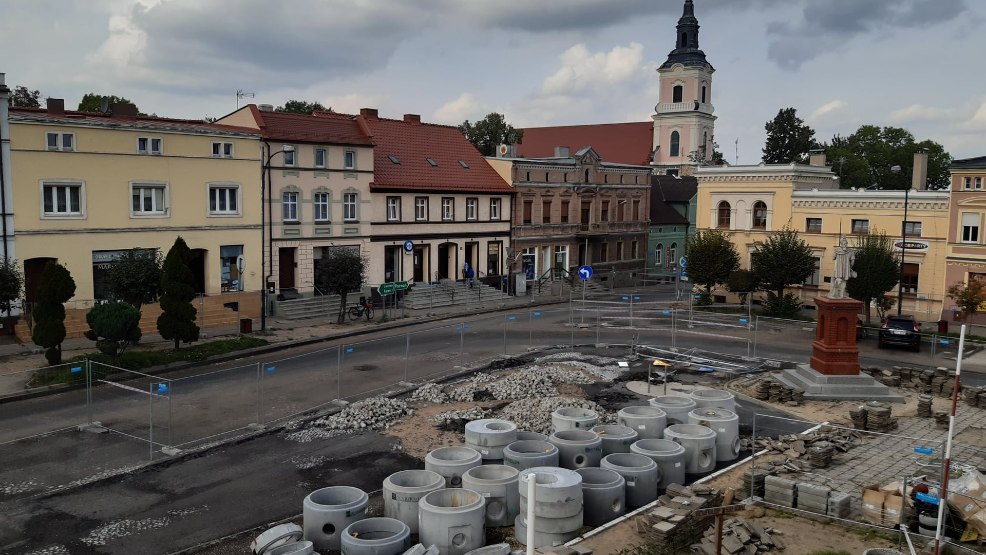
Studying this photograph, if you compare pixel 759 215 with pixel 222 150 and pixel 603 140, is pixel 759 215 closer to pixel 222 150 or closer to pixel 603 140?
pixel 222 150

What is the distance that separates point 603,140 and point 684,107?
33.4ft

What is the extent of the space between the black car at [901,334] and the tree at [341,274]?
77.4 feet

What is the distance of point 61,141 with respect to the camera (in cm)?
3034

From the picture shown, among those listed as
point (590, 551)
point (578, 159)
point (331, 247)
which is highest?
point (578, 159)

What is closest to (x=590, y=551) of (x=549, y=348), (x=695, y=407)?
(x=695, y=407)

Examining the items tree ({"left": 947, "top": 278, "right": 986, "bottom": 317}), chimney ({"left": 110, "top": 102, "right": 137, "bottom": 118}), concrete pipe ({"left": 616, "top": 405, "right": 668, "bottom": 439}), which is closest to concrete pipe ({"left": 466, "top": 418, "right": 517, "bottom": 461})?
concrete pipe ({"left": 616, "top": 405, "right": 668, "bottom": 439})

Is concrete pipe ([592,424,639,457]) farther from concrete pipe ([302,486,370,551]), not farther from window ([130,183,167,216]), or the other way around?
window ([130,183,167,216])

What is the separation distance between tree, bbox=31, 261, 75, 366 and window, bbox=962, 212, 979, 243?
40.4 m

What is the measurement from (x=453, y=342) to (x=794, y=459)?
→ 58.0 ft

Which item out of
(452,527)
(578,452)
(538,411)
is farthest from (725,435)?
(452,527)

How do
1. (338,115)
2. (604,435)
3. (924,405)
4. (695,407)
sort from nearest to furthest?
(604,435) → (695,407) → (924,405) → (338,115)

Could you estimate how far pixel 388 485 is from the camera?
13.9 m

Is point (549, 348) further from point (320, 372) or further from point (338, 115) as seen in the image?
point (338, 115)

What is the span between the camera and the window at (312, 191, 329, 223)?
39.5 m
